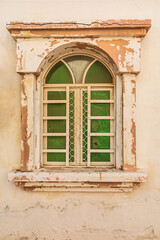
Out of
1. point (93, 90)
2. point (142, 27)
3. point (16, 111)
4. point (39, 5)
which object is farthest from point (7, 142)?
point (142, 27)

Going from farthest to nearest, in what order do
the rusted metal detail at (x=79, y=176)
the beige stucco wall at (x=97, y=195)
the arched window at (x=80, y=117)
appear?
the arched window at (x=80, y=117), the beige stucco wall at (x=97, y=195), the rusted metal detail at (x=79, y=176)

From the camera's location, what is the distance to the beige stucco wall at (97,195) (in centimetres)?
259

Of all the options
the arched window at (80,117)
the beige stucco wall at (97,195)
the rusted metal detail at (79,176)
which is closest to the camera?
the rusted metal detail at (79,176)

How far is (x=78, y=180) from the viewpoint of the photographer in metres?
2.50

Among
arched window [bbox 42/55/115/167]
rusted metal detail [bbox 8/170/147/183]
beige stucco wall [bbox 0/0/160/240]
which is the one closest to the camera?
rusted metal detail [bbox 8/170/147/183]

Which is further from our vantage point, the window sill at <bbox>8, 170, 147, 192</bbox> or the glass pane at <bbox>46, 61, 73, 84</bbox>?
the glass pane at <bbox>46, 61, 73, 84</bbox>

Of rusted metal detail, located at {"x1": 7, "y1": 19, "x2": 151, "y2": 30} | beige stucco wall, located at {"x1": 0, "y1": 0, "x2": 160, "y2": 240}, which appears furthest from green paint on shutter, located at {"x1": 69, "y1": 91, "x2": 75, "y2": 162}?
rusted metal detail, located at {"x1": 7, "y1": 19, "x2": 151, "y2": 30}

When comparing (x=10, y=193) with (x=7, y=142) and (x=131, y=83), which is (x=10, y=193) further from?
(x=131, y=83)

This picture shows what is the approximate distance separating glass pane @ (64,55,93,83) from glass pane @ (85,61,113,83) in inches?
3.2

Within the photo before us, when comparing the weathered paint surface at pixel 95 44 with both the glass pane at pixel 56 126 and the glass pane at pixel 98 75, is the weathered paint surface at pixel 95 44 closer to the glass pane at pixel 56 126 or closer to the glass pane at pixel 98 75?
the glass pane at pixel 98 75

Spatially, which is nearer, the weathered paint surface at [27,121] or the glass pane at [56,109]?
the weathered paint surface at [27,121]

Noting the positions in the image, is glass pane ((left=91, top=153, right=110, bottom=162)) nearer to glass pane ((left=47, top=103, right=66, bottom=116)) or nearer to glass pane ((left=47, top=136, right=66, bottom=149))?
glass pane ((left=47, top=136, right=66, bottom=149))

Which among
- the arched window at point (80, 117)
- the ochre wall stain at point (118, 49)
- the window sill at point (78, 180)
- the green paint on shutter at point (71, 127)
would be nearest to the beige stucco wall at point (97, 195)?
the window sill at point (78, 180)

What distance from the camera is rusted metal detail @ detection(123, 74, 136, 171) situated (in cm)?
256
